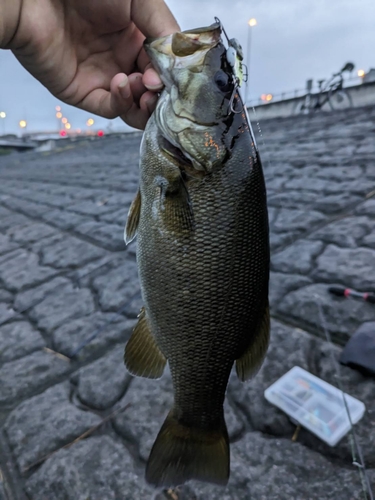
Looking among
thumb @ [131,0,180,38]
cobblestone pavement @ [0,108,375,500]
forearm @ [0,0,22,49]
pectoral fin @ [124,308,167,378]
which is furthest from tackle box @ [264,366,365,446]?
forearm @ [0,0,22,49]

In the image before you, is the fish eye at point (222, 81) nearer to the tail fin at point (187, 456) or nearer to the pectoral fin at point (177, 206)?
the pectoral fin at point (177, 206)

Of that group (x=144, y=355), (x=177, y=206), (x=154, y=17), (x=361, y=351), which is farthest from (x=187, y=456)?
(x=154, y=17)

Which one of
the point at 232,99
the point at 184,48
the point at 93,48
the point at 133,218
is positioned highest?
the point at 93,48

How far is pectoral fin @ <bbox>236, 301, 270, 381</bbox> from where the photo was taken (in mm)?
1513

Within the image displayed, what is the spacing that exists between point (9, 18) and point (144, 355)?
6.42 ft

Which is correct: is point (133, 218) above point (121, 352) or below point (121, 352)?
above

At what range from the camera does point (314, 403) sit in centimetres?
207

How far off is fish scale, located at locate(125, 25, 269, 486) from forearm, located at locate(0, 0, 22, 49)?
1016 millimetres

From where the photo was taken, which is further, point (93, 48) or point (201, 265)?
point (93, 48)

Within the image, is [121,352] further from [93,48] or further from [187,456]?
[93,48]

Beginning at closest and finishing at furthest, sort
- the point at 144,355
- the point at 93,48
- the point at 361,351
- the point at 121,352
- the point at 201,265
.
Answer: the point at 201,265, the point at 144,355, the point at 361,351, the point at 93,48, the point at 121,352

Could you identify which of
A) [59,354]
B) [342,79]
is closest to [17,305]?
[59,354]

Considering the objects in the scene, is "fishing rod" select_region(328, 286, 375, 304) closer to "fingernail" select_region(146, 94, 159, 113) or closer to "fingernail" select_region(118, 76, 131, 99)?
"fingernail" select_region(146, 94, 159, 113)

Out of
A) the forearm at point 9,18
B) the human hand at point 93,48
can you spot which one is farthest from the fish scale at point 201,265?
the forearm at point 9,18
